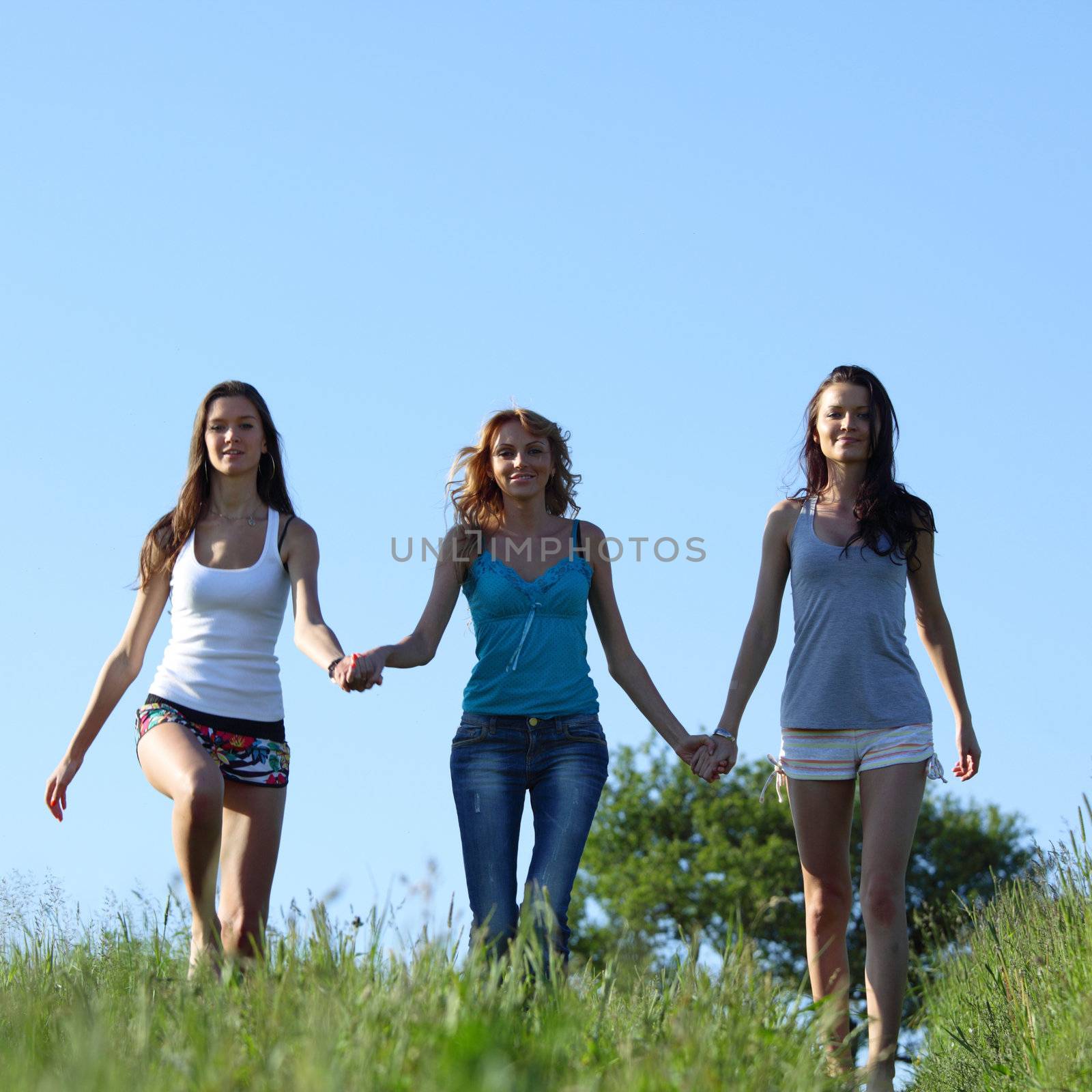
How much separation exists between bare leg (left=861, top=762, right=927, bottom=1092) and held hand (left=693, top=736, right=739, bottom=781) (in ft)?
2.60

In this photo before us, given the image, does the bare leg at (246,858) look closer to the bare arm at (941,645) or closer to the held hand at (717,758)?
the held hand at (717,758)

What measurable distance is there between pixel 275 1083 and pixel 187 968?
2286 mm

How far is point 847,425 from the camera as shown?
655 cm

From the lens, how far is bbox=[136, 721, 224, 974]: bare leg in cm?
571

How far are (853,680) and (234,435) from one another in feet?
9.35

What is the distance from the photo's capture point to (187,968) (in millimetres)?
5629

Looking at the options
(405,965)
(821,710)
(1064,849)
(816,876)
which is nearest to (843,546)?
(821,710)

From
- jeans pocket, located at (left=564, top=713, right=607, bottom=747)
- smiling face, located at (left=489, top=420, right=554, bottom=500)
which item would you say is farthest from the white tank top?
jeans pocket, located at (left=564, top=713, right=607, bottom=747)

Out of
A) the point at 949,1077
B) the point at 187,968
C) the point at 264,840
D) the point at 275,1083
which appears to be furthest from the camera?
the point at 949,1077

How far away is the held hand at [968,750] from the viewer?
6574 millimetres

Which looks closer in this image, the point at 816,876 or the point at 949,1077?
the point at 816,876

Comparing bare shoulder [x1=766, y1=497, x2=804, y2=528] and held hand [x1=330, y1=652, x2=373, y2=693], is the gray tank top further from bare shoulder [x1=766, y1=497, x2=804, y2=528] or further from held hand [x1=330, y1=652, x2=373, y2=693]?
held hand [x1=330, y1=652, x2=373, y2=693]

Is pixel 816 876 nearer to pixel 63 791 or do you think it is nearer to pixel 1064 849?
pixel 1064 849

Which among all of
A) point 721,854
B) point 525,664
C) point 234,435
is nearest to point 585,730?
point 525,664
